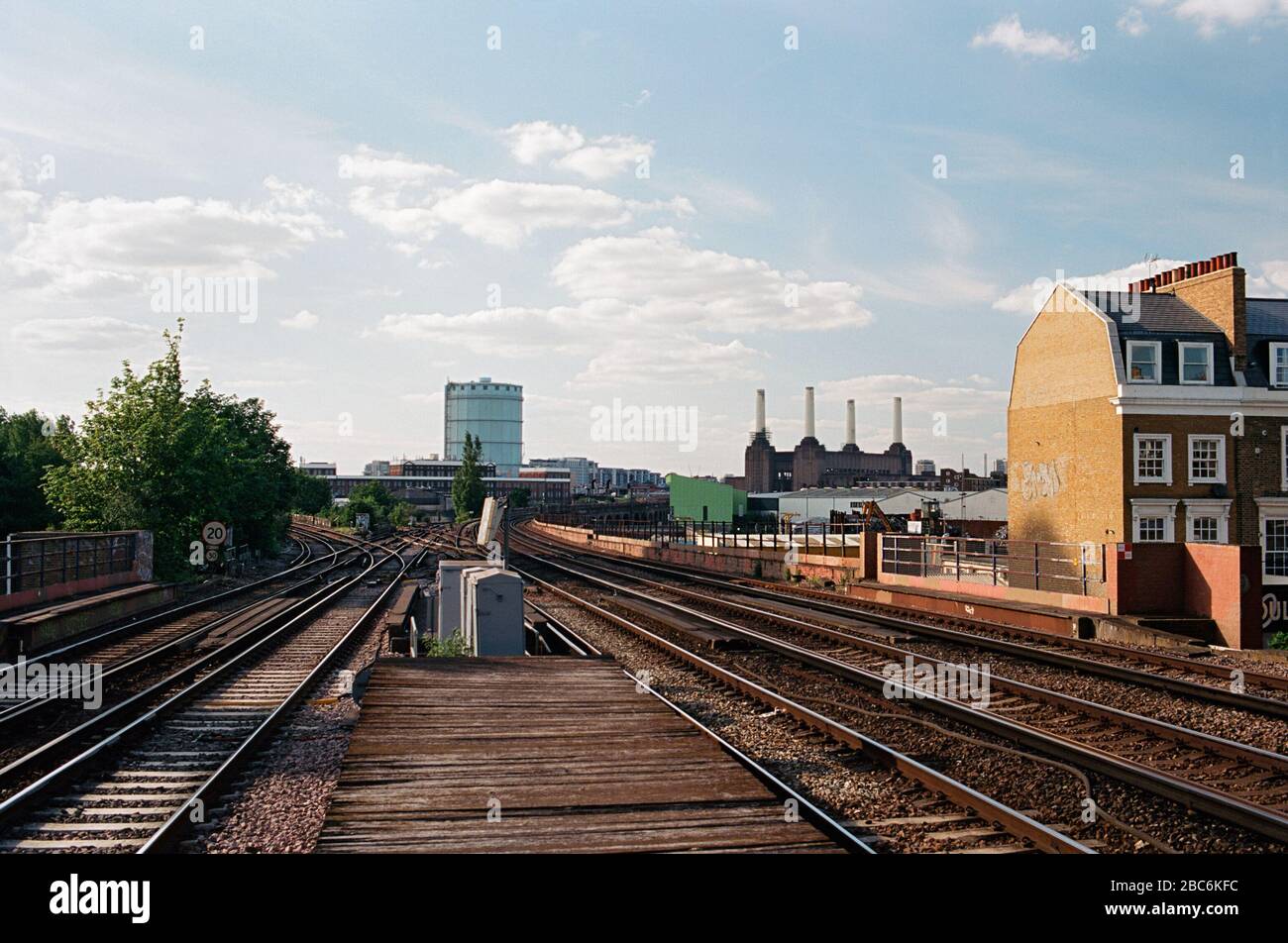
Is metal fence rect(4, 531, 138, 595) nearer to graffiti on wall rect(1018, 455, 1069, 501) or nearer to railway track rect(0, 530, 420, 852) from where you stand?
railway track rect(0, 530, 420, 852)

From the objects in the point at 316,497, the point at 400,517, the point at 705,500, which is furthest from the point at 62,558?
the point at 316,497

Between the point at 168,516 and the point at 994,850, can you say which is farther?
the point at 168,516

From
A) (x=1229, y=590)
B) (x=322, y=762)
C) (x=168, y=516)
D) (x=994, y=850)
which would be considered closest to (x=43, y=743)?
(x=322, y=762)

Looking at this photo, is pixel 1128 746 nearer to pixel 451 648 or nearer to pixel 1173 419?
pixel 451 648

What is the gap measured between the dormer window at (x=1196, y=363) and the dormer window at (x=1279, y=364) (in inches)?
83.6

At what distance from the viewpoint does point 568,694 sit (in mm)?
11445

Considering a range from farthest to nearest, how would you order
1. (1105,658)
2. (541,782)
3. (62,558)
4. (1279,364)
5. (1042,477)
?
(1042,477)
(1279,364)
(62,558)
(1105,658)
(541,782)

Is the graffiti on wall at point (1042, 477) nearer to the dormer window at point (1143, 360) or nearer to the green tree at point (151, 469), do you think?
the dormer window at point (1143, 360)

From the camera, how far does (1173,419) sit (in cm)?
2973

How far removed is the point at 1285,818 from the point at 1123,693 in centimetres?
618

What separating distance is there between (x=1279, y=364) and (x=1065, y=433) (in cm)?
673

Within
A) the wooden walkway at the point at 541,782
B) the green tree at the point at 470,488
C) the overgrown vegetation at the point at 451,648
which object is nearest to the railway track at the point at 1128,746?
the wooden walkway at the point at 541,782

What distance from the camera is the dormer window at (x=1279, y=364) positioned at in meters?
30.8
